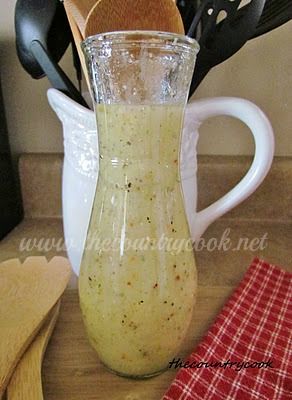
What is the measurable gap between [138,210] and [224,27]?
0.67 feet

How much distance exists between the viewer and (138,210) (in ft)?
0.85

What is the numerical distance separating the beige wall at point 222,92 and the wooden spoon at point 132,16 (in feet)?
1.06

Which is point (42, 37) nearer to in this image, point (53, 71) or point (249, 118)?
point (53, 71)

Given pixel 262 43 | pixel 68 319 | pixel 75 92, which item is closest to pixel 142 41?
pixel 75 92

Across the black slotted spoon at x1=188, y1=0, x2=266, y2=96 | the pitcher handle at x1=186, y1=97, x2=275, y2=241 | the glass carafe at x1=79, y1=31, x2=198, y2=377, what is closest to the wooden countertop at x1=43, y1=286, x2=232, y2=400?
the glass carafe at x1=79, y1=31, x2=198, y2=377

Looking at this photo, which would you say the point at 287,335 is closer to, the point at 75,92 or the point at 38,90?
the point at 75,92

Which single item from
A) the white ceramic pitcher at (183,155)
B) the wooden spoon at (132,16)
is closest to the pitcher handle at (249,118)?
the white ceramic pitcher at (183,155)

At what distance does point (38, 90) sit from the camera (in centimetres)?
60

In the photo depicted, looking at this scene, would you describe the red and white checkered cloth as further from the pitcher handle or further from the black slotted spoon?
the black slotted spoon

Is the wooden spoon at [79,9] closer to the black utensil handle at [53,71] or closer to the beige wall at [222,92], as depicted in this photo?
the black utensil handle at [53,71]

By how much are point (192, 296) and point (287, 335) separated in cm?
11

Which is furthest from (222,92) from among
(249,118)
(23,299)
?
(23,299)

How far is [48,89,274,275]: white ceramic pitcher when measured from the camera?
36 cm

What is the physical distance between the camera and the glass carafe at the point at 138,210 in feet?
0.79
